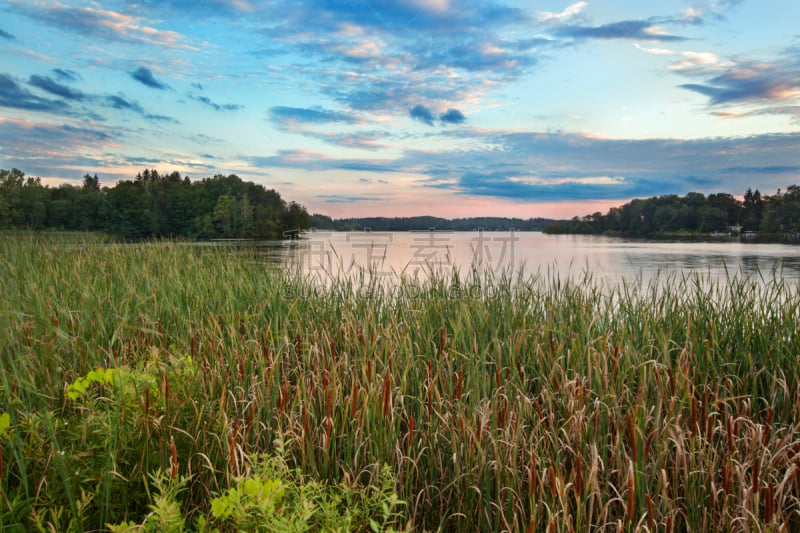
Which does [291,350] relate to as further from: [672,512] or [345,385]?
[672,512]

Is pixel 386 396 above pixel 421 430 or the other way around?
above

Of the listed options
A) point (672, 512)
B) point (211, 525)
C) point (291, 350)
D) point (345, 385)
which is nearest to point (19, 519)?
point (211, 525)

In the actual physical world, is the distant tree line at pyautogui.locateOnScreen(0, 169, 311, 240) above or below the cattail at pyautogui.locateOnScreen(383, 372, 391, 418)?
above

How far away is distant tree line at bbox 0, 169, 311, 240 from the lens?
18.7 meters

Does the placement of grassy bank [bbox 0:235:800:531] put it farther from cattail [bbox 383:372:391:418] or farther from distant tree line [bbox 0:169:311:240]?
distant tree line [bbox 0:169:311:240]

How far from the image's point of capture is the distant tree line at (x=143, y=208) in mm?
18672

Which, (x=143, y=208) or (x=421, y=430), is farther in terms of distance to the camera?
(x=143, y=208)

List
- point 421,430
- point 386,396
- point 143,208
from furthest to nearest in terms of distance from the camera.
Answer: point 143,208
point 421,430
point 386,396

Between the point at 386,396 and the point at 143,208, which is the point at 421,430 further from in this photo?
the point at 143,208

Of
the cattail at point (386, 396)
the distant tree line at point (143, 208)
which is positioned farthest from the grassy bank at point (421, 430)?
the distant tree line at point (143, 208)

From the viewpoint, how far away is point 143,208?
20094mm

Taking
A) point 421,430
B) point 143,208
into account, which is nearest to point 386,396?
point 421,430

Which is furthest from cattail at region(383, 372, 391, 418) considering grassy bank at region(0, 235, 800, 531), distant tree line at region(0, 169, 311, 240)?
distant tree line at region(0, 169, 311, 240)

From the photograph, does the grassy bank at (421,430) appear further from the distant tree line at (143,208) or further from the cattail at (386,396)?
the distant tree line at (143,208)
